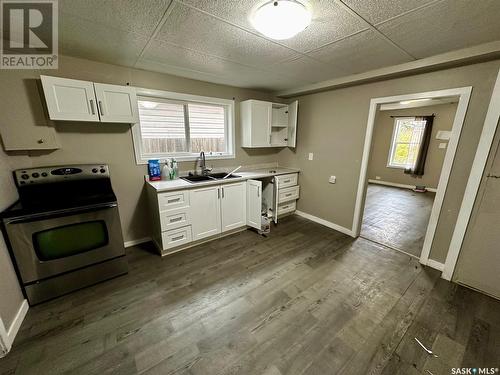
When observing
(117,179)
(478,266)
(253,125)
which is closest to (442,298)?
(478,266)

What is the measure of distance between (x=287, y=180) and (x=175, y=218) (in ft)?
6.55

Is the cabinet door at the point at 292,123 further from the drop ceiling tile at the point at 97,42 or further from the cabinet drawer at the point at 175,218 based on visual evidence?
the drop ceiling tile at the point at 97,42

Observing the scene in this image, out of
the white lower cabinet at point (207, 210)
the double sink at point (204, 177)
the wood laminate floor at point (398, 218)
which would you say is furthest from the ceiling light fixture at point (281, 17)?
the wood laminate floor at point (398, 218)

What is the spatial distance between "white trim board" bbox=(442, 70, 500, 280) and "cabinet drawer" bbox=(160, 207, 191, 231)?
3.00 m

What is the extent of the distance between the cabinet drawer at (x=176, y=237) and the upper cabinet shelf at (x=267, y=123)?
1.74 meters

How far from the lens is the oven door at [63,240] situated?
1635 mm

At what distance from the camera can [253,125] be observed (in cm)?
328

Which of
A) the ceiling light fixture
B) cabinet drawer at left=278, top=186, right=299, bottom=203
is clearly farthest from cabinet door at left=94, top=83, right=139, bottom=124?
cabinet drawer at left=278, top=186, right=299, bottom=203

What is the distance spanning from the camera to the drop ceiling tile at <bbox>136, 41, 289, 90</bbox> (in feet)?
6.37

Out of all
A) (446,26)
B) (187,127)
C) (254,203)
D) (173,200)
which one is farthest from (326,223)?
(187,127)

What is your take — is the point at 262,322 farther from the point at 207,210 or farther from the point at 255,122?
the point at 255,122

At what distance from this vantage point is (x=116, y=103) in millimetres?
2119

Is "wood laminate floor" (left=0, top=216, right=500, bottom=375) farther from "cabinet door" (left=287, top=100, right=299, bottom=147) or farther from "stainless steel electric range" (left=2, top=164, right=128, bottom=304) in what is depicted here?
"cabinet door" (left=287, top=100, right=299, bottom=147)

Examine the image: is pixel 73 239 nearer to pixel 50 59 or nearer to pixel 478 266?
pixel 50 59
